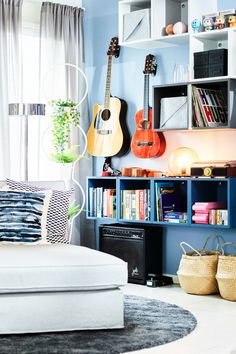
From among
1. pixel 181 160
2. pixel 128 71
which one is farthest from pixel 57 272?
pixel 128 71

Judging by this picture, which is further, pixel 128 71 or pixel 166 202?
pixel 128 71

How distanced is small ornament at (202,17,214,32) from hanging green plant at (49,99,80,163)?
1465 millimetres

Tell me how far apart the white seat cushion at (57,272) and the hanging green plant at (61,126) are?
7.20 ft

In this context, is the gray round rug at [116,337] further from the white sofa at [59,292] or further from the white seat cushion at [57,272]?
the white seat cushion at [57,272]

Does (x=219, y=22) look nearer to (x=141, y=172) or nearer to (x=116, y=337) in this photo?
(x=141, y=172)

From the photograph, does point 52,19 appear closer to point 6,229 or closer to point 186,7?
point 186,7

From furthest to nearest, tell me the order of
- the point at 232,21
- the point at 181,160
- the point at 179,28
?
1. the point at 181,160
2. the point at 179,28
3. the point at 232,21

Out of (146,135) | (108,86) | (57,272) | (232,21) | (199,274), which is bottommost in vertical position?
(199,274)

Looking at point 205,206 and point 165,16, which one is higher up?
point 165,16

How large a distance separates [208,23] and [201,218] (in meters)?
1.49

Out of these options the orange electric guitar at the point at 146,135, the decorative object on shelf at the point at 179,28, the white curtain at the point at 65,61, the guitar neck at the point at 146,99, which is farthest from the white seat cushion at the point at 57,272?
the white curtain at the point at 65,61

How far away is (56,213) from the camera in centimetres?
500

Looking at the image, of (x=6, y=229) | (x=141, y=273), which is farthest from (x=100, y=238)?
(x=6, y=229)

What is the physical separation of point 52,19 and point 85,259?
10.4 feet
